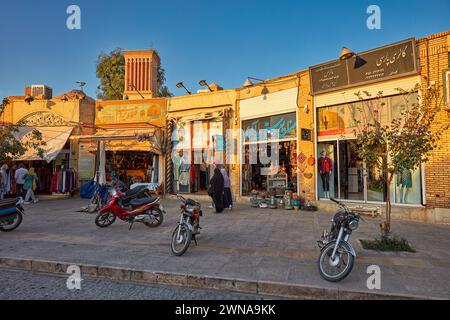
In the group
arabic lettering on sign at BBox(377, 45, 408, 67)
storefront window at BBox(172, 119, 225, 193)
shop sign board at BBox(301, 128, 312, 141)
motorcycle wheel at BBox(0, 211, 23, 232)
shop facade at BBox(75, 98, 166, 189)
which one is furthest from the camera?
shop facade at BBox(75, 98, 166, 189)

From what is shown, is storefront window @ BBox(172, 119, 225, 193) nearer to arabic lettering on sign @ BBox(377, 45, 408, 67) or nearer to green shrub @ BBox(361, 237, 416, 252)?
arabic lettering on sign @ BBox(377, 45, 408, 67)

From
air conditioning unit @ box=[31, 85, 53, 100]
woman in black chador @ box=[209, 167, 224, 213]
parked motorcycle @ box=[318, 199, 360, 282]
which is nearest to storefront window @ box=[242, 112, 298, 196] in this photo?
woman in black chador @ box=[209, 167, 224, 213]

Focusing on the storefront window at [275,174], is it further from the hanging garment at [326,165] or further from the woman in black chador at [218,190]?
the woman in black chador at [218,190]

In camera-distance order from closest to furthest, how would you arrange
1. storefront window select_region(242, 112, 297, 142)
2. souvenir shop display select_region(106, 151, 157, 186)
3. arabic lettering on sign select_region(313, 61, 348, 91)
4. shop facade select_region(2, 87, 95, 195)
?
arabic lettering on sign select_region(313, 61, 348, 91) → storefront window select_region(242, 112, 297, 142) → shop facade select_region(2, 87, 95, 195) → souvenir shop display select_region(106, 151, 157, 186)

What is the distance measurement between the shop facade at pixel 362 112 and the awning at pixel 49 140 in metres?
13.0

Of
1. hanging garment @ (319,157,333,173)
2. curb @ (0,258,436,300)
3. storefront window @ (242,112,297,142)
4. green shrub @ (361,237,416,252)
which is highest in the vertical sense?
storefront window @ (242,112,297,142)

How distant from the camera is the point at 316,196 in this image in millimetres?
11688

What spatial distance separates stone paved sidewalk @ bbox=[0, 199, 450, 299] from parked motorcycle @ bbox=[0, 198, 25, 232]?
271mm

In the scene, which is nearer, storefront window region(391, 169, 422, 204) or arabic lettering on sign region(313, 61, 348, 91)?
storefront window region(391, 169, 422, 204)

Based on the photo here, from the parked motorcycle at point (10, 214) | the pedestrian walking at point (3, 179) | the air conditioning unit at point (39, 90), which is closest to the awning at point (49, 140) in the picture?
the pedestrian walking at point (3, 179)

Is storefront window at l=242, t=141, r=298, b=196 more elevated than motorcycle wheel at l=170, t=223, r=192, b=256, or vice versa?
storefront window at l=242, t=141, r=298, b=196

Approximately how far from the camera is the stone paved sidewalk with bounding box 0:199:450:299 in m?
4.41
